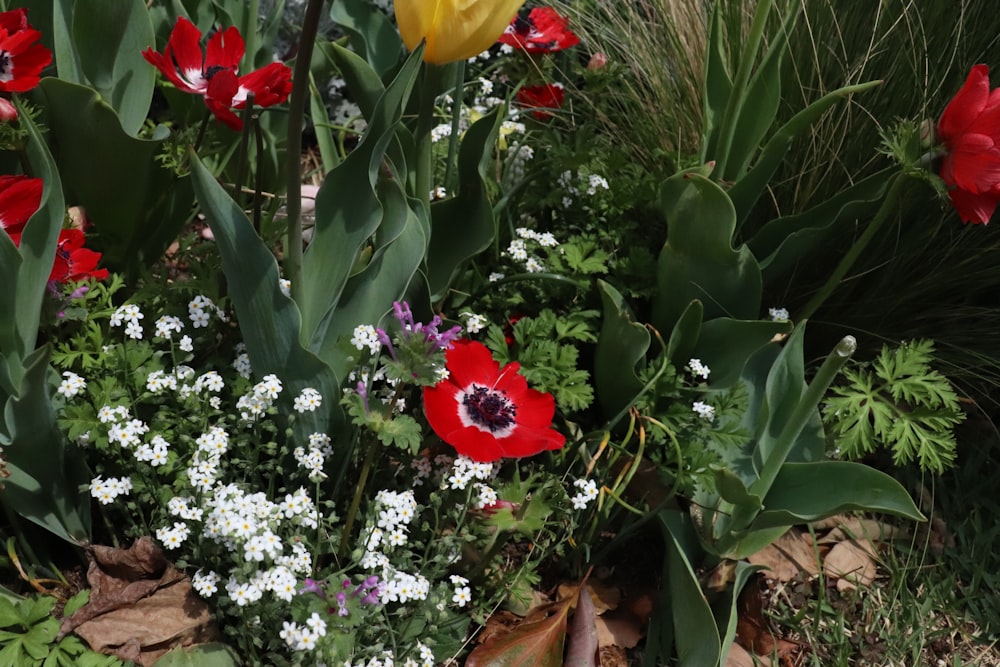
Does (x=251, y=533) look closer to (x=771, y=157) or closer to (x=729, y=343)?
(x=729, y=343)

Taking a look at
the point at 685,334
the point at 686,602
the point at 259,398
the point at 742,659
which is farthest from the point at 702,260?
the point at 259,398

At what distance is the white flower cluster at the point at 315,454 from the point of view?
135 centimetres

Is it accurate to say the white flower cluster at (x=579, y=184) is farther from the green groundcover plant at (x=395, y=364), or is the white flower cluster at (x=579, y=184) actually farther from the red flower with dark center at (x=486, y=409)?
the red flower with dark center at (x=486, y=409)

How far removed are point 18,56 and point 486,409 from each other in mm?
900

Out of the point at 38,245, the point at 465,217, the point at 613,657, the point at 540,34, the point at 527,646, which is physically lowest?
the point at 613,657

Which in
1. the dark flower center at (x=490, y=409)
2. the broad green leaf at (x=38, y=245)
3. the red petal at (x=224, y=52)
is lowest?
the dark flower center at (x=490, y=409)

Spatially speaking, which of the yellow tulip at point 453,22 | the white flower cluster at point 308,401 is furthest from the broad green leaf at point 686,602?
the yellow tulip at point 453,22

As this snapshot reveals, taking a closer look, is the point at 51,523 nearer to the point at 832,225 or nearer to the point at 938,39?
the point at 832,225

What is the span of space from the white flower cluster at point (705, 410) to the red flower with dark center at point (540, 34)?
34.9 inches

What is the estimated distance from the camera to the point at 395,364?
1287 mm

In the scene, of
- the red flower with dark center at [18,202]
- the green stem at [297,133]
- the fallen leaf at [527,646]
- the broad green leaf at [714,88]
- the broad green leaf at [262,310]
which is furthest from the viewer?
the broad green leaf at [714,88]

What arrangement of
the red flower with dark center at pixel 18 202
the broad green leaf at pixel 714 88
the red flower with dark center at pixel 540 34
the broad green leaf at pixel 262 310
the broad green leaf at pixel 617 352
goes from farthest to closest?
1. the red flower with dark center at pixel 540 34
2. the broad green leaf at pixel 714 88
3. the broad green leaf at pixel 617 352
4. the red flower with dark center at pixel 18 202
5. the broad green leaf at pixel 262 310

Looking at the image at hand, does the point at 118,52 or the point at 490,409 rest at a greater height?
the point at 118,52

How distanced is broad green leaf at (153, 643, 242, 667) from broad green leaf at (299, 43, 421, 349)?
0.46 m
